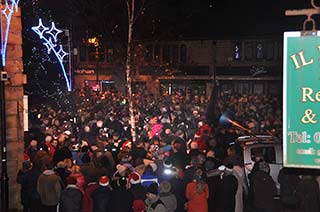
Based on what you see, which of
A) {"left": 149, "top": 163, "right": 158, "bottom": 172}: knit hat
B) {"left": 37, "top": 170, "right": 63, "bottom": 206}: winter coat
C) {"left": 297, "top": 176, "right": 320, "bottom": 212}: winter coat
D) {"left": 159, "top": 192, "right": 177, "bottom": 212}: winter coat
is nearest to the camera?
{"left": 159, "top": 192, "right": 177, "bottom": 212}: winter coat

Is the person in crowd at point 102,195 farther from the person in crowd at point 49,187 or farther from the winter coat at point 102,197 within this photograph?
the person in crowd at point 49,187

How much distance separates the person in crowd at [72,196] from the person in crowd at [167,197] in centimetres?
152

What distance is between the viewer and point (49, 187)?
950cm

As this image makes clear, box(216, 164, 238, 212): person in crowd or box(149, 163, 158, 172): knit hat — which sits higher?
box(149, 163, 158, 172): knit hat

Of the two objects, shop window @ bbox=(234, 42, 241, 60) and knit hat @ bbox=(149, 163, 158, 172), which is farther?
shop window @ bbox=(234, 42, 241, 60)

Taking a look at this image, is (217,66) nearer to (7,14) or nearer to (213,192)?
(7,14)

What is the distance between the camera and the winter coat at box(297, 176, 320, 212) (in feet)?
30.8

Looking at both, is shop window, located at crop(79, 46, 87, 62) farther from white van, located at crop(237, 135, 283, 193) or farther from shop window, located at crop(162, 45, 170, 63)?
white van, located at crop(237, 135, 283, 193)

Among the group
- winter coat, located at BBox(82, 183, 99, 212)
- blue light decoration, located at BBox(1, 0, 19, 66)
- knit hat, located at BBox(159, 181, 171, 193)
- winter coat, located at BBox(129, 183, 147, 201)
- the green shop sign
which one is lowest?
winter coat, located at BBox(82, 183, 99, 212)

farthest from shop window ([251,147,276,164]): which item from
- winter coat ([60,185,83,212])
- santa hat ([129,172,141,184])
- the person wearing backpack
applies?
winter coat ([60,185,83,212])

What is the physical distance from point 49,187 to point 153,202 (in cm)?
218

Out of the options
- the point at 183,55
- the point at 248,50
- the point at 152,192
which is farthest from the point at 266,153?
the point at 183,55

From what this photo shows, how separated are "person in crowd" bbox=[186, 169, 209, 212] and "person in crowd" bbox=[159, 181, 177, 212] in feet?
1.87

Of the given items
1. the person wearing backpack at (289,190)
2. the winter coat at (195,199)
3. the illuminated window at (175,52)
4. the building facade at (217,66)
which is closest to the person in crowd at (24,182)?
the winter coat at (195,199)
